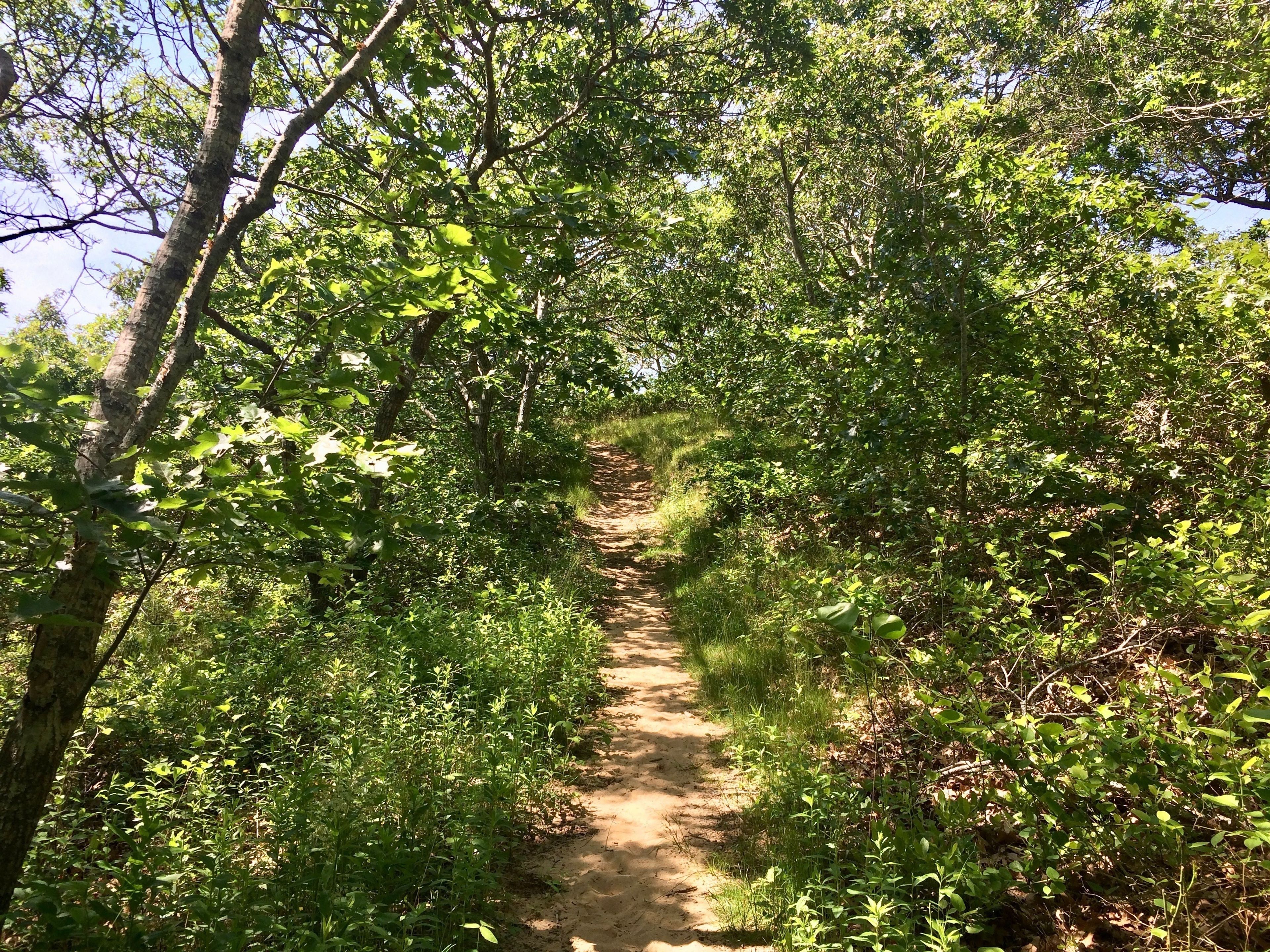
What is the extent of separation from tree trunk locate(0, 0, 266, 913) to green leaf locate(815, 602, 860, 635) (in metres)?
2.07

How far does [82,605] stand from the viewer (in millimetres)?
1998

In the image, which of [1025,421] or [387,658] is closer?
[387,658]

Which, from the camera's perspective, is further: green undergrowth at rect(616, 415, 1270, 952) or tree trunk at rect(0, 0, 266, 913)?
green undergrowth at rect(616, 415, 1270, 952)

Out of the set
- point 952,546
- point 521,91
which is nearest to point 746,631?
point 952,546

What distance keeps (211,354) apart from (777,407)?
7103 millimetres

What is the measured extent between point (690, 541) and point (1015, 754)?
7.57m

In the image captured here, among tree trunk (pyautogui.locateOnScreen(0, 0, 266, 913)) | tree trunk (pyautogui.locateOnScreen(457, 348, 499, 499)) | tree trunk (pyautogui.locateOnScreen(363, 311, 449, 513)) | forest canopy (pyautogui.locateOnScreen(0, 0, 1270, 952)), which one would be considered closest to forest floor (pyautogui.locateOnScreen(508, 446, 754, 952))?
forest canopy (pyautogui.locateOnScreen(0, 0, 1270, 952))

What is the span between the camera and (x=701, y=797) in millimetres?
4109

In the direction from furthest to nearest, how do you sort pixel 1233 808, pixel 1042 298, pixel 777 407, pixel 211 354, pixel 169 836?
1. pixel 777 407
2. pixel 211 354
3. pixel 1042 298
4. pixel 169 836
5. pixel 1233 808

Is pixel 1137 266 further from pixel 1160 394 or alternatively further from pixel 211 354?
pixel 211 354

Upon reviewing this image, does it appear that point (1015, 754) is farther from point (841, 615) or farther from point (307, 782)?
point (307, 782)

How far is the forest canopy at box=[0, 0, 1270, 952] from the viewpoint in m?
2.18

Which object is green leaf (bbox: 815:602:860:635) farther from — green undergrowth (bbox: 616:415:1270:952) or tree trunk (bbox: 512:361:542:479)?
tree trunk (bbox: 512:361:542:479)

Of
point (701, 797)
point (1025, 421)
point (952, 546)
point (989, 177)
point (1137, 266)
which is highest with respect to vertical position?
point (989, 177)
